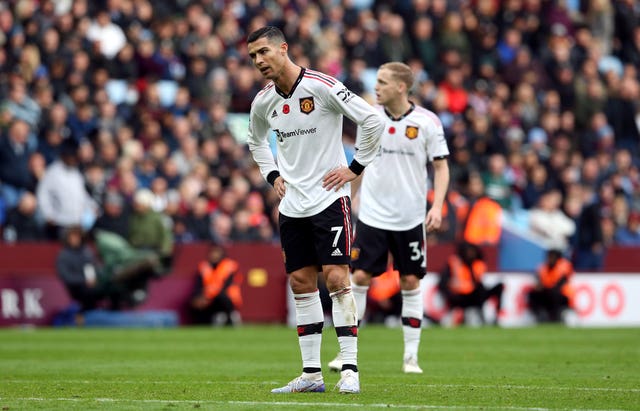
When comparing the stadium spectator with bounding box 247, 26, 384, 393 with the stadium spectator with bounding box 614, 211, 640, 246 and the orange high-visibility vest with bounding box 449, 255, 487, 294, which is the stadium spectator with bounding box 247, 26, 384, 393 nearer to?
the orange high-visibility vest with bounding box 449, 255, 487, 294

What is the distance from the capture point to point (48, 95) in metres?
21.7

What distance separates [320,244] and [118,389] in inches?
79.0

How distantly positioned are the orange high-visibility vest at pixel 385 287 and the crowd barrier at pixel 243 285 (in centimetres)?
66

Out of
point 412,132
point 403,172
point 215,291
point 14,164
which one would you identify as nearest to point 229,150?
point 215,291

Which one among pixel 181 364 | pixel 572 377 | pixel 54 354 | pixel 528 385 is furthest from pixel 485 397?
pixel 54 354

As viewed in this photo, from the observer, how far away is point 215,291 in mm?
21594

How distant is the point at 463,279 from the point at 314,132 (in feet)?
42.5

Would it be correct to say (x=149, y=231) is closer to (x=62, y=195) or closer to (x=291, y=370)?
(x=62, y=195)

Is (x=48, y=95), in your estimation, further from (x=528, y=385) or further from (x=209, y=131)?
(x=528, y=385)

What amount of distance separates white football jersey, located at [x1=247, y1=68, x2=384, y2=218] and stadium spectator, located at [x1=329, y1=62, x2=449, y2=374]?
2696 millimetres

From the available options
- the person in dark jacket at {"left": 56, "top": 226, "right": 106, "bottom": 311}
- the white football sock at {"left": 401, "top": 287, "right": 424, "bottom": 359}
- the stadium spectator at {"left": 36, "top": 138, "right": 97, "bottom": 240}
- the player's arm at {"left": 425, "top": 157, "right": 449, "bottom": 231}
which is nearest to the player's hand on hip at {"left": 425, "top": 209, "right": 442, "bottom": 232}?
the player's arm at {"left": 425, "top": 157, "right": 449, "bottom": 231}

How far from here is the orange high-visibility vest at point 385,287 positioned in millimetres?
22109

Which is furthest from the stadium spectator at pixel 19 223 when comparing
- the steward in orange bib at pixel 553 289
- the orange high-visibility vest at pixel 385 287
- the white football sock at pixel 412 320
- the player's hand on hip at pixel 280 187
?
the player's hand on hip at pixel 280 187

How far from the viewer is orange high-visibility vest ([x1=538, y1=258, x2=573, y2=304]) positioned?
22.9 m
